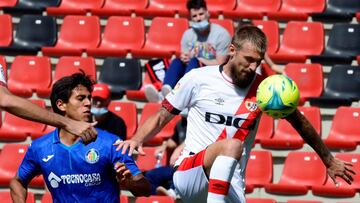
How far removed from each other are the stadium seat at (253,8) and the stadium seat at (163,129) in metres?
2.08

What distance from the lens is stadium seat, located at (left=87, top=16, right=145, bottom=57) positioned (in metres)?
12.3

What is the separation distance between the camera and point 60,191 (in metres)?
6.69

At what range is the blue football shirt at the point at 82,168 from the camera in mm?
6609

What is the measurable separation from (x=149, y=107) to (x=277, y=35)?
1.93 metres

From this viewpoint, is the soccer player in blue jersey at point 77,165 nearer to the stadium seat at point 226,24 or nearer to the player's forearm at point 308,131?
the player's forearm at point 308,131

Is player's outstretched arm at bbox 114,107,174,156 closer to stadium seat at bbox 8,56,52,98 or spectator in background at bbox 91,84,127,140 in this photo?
spectator in background at bbox 91,84,127,140

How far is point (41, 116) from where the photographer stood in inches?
214

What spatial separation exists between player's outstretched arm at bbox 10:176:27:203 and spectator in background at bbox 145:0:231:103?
11.8ft

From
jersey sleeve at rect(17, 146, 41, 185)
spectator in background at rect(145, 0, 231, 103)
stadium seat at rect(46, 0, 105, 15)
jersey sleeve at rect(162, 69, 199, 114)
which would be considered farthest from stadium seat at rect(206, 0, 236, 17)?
jersey sleeve at rect(17, 146, 41, 185)

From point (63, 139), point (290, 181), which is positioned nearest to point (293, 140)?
point (290, 181)

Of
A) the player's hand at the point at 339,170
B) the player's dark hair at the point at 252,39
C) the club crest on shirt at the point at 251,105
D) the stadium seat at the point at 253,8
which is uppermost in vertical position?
the player's dark hair at the point at 252,39

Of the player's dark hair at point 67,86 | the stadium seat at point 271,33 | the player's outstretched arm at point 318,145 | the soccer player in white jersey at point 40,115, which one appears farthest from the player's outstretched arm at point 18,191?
the stadium seat at point 271,33

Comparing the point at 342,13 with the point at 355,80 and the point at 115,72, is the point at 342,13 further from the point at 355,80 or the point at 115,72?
the point at 115,72

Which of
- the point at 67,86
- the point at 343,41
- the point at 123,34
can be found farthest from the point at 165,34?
the point at 67,86
